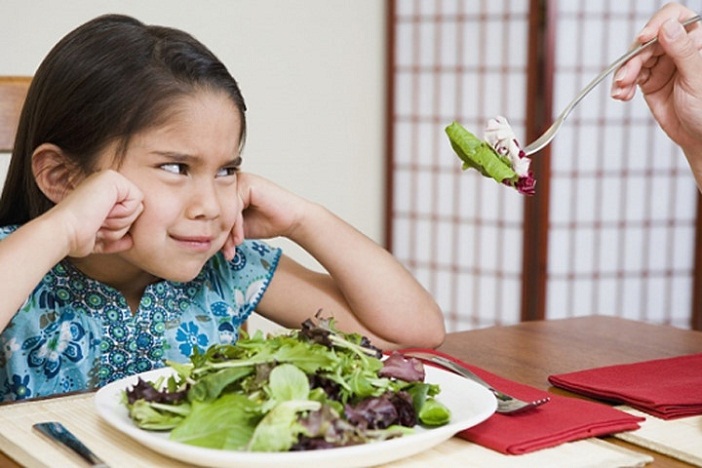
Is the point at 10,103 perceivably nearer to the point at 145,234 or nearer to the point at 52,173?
the point at 52,173

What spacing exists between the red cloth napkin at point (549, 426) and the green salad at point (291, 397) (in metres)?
0.05

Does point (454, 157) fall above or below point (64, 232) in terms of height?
below

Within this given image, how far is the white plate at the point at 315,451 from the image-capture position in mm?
870

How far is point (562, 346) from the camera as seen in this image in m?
1.49

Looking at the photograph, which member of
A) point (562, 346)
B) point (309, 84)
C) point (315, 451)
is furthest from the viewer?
point (309, 84)

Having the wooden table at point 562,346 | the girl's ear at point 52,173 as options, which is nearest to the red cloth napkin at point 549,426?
the wooden table at point 562,346

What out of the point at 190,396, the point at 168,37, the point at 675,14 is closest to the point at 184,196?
the point at 168,37

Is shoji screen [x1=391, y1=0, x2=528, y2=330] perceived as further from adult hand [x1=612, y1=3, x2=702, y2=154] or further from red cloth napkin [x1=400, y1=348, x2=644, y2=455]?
red cloth napkin [x1=400, y1=348, x2=644, y2=455]

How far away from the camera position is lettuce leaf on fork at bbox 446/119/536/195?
49.0 inches

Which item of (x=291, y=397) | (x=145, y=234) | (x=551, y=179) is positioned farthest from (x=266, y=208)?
(x=551, y=179)

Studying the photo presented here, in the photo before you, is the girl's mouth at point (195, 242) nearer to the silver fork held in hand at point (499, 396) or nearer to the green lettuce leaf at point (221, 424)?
the silver fork held in hand at point (499, 396)

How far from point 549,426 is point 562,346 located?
1.55ft

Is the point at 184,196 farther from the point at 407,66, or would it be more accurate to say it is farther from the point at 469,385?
the point at 407,66

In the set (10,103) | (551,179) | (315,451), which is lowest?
(551,179)
